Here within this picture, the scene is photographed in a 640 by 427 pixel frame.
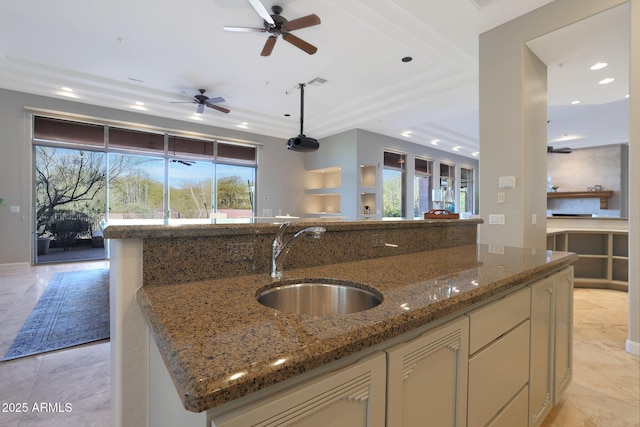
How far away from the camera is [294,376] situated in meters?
0.55

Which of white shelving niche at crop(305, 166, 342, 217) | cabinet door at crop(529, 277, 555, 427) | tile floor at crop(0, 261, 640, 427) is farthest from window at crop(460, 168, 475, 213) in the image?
cabinet door at crop(529, 277, 555, 427)

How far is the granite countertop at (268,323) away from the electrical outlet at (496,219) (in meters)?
1.89

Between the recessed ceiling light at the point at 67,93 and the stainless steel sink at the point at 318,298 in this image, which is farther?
the recessed ceiling light at the point at 67,93

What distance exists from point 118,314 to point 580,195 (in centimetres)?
1160

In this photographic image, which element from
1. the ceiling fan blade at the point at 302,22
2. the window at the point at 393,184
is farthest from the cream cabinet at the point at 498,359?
the window at the point at 393,184

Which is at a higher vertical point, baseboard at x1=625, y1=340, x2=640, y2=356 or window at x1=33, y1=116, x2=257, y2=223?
window at x1=33, y1=116, x2=257, y2=223

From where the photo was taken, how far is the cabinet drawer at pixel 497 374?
104 centimetres

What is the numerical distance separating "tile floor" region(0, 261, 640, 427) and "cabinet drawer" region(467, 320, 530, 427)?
70 cm

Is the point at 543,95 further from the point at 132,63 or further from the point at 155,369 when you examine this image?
the point at 132,63

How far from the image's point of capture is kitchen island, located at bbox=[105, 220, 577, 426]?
52cm

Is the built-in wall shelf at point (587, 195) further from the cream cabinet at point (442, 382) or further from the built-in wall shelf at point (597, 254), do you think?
the cream cabinet at point (442, 382)

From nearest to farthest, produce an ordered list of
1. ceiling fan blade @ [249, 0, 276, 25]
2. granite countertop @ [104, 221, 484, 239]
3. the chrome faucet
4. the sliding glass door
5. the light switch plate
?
granite countertop @ [104, 221, 484, 239]
the chrome faucet
ceiling fan blade @ [249, 0, 276, 25]
the light switch plate
the sliding glass door

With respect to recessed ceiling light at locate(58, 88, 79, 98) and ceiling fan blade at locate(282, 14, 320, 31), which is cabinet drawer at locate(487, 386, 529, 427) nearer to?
ceiling fan blade at locate(282, 14, 320, 31)

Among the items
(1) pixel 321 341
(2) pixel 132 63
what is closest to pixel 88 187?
(2) pixel 132 63
